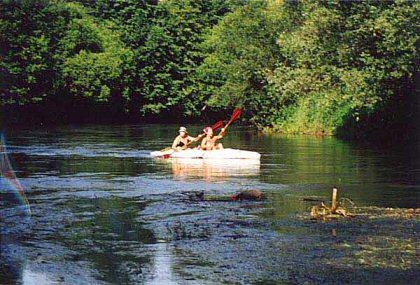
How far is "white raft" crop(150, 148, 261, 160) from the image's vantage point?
1289 inches

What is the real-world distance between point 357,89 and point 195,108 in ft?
135

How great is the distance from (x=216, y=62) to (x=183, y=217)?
55.5 meters

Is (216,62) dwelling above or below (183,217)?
above

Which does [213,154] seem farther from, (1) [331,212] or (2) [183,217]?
(1) [331,212]

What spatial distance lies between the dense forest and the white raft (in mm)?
6653

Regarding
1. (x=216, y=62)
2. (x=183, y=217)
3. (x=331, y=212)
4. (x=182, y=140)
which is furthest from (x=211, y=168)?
(x=216, y=62)

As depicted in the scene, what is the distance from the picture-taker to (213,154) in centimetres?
3344

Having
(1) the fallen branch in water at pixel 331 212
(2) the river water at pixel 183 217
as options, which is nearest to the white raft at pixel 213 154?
(2) the river water at pixel 183 217

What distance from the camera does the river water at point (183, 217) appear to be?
43.7 feet

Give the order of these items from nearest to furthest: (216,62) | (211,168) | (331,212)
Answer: (331,212) < (211,168) < (216,62)

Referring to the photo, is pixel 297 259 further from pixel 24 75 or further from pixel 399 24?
pixel 24 75

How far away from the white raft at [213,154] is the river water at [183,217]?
449mm

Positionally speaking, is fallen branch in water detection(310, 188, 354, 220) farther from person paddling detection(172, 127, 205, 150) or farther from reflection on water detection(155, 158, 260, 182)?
person paddling detection(172, 127, 205, 150)

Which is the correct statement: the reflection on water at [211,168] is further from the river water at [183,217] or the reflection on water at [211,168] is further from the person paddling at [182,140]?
the person paddling at [182,140]
